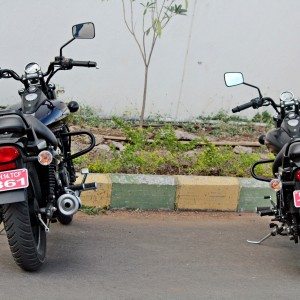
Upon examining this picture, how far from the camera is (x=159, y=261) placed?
5641 millimetres

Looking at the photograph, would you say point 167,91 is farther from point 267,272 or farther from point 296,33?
point 267,272

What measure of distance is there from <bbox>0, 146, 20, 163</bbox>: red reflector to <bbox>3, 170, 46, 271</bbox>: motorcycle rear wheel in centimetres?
22

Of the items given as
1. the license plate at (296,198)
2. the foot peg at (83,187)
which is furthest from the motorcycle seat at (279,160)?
the foot peg at (83,187)

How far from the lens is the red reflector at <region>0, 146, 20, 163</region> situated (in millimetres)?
4977

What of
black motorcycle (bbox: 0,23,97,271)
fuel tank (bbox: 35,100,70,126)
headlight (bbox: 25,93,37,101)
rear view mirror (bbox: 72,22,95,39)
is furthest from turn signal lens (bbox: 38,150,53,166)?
rear view mirror (bbox: 72,22,95,39)

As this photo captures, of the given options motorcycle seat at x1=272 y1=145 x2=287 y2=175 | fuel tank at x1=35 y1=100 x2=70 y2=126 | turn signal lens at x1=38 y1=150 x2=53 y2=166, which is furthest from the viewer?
fuel tank at x1=35 y1=100 x2=70 y2=126

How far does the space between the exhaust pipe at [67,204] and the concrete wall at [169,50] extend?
3.89m

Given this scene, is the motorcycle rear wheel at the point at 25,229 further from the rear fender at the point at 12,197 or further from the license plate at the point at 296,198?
the license plate at the point at 296,198

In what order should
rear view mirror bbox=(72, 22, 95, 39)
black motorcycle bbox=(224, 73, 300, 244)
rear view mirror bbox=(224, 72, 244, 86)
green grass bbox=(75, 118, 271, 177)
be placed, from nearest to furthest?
1. black motorcycle bbox=(224, 73, 300, 244)
2. rear view mirror bbox=(224, 72, 244, 86)
3. rear view mirror bbox=(72, 22, 95, 39)
4. green grass bbox=(75, 118, 271, 177)

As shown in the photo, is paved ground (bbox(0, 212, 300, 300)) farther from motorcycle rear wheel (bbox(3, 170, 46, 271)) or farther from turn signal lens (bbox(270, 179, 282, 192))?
turn signal lens (bbox(270, 179, 282, 192))

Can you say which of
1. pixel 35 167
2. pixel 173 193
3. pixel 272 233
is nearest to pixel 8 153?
pixel 35 167

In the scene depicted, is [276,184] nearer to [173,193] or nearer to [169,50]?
[173,193]

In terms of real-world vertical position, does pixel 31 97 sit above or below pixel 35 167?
above

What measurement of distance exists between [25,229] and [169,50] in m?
4.59
